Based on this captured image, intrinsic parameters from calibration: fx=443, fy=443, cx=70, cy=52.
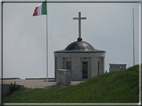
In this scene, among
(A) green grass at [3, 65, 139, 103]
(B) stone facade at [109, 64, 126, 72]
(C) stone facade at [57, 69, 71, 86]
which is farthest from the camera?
(B) stone facade at [109, 64, 126, 72]

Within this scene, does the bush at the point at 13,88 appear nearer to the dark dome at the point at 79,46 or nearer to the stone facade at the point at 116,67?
the dark dome at the point at 79,46

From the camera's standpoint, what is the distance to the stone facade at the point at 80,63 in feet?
84.4

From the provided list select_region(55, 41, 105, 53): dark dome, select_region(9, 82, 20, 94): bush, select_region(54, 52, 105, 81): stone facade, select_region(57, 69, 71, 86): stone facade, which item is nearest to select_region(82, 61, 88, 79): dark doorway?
select_region(54, 52, 105, 81): stone facade

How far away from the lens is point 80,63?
1019 inches

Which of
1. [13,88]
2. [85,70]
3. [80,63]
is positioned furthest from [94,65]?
[13,88]

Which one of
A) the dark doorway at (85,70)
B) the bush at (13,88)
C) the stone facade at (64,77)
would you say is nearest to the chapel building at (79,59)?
the dark doorway at (85,70)

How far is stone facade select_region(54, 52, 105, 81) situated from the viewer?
2573 centimetres

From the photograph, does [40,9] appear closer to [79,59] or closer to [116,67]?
[116,67]

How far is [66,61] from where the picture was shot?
85.7ft

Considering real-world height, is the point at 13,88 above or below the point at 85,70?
below

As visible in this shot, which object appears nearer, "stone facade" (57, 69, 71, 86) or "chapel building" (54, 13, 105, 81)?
"stone facade" (57, 69, 71, 86)

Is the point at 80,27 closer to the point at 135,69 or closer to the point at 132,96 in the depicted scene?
the point at 135,69

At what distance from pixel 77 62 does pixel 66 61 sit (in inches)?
28.3

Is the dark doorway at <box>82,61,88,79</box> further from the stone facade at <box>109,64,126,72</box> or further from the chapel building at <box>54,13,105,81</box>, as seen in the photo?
the stone facade at <box>109,64,126,72</box>
